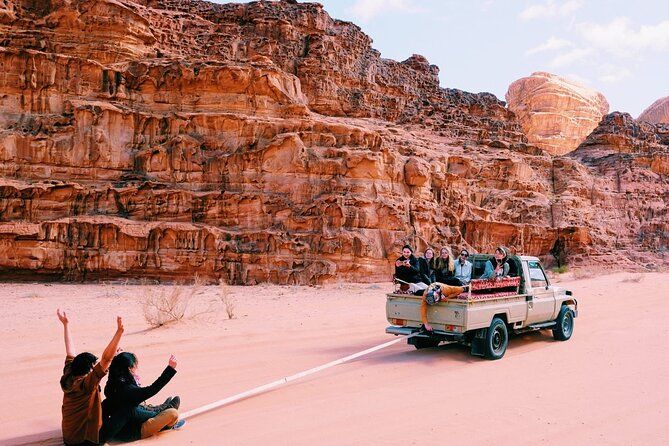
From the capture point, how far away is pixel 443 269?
10812 millimetres

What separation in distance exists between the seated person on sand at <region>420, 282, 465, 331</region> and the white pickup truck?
0.11 m

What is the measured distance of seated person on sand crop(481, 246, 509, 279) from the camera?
10383 millimetres

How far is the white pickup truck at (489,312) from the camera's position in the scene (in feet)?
30.4

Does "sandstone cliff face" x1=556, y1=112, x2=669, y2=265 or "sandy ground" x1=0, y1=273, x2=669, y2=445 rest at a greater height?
"sandstone cliff face" x1=556, y1=112, x2=669, y2=265

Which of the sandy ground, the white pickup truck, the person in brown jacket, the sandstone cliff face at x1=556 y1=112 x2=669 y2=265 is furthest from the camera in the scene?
the sandstone cliff face at x1=556 y1=112 x2=669 y2=265

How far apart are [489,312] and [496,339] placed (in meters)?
0.82

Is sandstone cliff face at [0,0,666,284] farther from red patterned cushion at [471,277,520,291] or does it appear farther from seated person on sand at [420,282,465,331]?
seated person on sand at [420,282,465,331]

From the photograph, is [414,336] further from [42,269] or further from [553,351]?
[42,269]

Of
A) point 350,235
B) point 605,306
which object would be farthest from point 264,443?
point 350,235

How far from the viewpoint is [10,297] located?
68.0ft

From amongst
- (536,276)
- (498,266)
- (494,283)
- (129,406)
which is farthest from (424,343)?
(129,406)

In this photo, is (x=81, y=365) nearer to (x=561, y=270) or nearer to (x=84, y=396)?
(x=84, y=396)

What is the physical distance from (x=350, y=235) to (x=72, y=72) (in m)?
19.0

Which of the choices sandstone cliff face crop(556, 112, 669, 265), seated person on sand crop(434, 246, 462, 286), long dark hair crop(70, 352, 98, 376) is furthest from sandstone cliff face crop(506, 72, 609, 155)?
long dark hair crop(70, 352, 98, 376)
